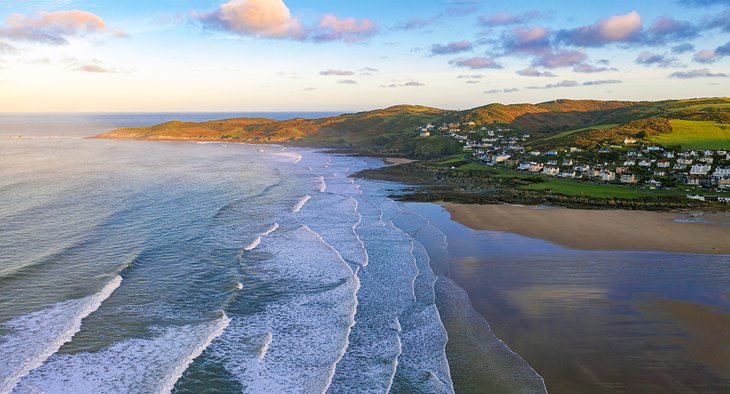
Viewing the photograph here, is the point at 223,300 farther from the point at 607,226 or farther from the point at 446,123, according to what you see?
the point at 446,123

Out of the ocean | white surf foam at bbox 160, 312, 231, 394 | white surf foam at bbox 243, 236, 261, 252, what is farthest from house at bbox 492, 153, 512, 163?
white surf foam at bbox 160, 312, 231, 394

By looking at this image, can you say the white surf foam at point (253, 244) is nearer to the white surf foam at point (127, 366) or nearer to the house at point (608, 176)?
the white surf foam at point (127, 366)

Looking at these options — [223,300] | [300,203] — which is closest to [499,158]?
[300,203]

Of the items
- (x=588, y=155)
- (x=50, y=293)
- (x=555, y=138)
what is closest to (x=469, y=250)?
(x=50, y=293)

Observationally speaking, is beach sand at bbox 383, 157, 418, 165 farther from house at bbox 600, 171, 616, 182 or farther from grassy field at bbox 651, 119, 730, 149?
grassy field at bbox 651, 119, 730, 149

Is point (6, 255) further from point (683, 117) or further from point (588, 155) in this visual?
point (683, 117)
